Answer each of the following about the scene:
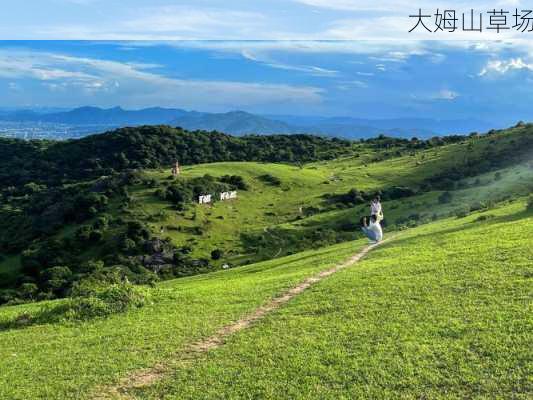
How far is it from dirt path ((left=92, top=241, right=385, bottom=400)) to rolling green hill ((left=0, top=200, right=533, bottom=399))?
0.17 meters

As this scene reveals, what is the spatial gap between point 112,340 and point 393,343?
959cm

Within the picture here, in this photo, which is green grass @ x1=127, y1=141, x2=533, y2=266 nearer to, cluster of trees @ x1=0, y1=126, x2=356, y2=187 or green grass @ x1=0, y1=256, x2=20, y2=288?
green grass @ x1=0, y1=256, x2=20, y2=288

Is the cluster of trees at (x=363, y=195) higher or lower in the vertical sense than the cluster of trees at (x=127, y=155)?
lower

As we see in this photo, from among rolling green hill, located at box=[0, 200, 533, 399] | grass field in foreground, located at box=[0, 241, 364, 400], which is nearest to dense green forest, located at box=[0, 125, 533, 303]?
grass field in foreground, located at box=[0, 241, 364, 400]

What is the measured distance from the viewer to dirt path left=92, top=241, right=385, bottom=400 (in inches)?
558

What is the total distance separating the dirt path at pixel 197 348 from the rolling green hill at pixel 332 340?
0.55ft

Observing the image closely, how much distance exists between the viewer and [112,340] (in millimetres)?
18609

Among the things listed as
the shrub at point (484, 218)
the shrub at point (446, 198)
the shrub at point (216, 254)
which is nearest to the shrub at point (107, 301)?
the shrub at point (484, 218)

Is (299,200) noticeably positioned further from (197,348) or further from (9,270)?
(197,348)

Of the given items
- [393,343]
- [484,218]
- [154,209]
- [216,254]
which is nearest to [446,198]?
[216,254]

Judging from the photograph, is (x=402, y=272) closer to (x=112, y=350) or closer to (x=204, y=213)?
(x=112, y=350)

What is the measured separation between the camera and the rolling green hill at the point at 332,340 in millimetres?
12836

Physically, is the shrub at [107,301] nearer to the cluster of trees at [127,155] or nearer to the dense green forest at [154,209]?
the dense green forest at [154,209]

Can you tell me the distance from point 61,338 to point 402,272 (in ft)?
43.7
